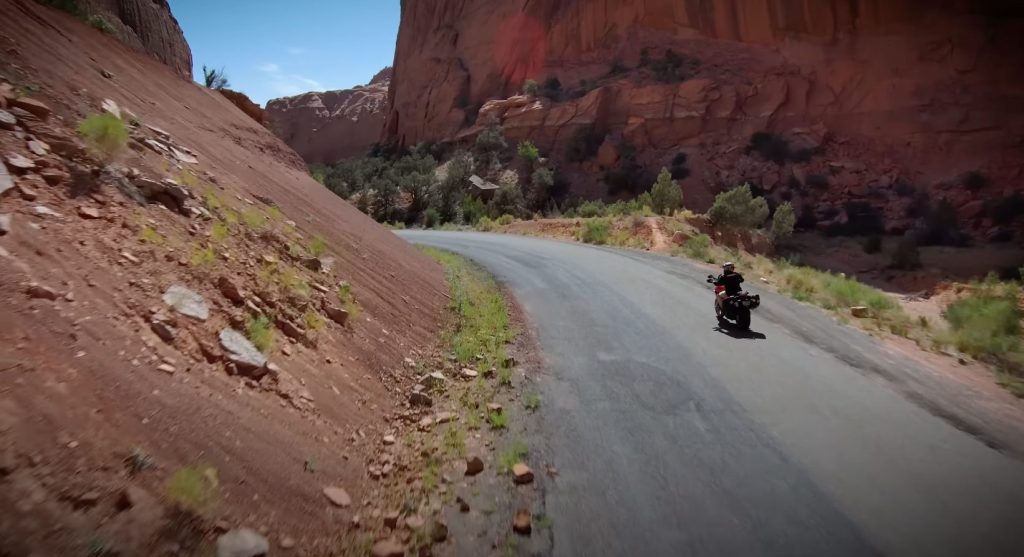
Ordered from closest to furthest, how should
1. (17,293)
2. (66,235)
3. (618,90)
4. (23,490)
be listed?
1. (23,490)
2. (17,293)
3. (66,235)
4. (618,90)

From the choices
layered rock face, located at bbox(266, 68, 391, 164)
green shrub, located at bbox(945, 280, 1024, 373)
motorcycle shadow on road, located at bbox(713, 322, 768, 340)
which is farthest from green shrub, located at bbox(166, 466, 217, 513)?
layered rock face, located at bbox(266, 68, 391, 164)

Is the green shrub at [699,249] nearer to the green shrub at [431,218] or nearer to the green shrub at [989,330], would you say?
the green shrub at [989,330]

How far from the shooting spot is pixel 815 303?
11.2m

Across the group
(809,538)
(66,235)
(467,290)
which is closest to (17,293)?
(66,235)

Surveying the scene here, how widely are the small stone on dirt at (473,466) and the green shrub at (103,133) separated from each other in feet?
14.3

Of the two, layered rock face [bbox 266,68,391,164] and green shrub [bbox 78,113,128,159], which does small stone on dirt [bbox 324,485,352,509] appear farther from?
layered rock face [bbox 266,68,391,164]

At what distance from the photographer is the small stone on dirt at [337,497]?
11.2 ft

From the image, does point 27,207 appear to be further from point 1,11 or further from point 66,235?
point 1,11

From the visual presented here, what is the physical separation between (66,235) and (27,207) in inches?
11.3

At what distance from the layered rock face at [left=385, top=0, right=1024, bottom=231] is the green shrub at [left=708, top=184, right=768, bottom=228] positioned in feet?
27.5

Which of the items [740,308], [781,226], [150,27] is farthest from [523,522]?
[781,226]

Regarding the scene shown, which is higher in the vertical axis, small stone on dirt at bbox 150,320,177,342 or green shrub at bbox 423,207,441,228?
small stone on dirt at bbox 150,320,177,342

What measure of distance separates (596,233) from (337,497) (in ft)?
61.6

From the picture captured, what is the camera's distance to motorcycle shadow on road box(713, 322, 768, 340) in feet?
25.7
